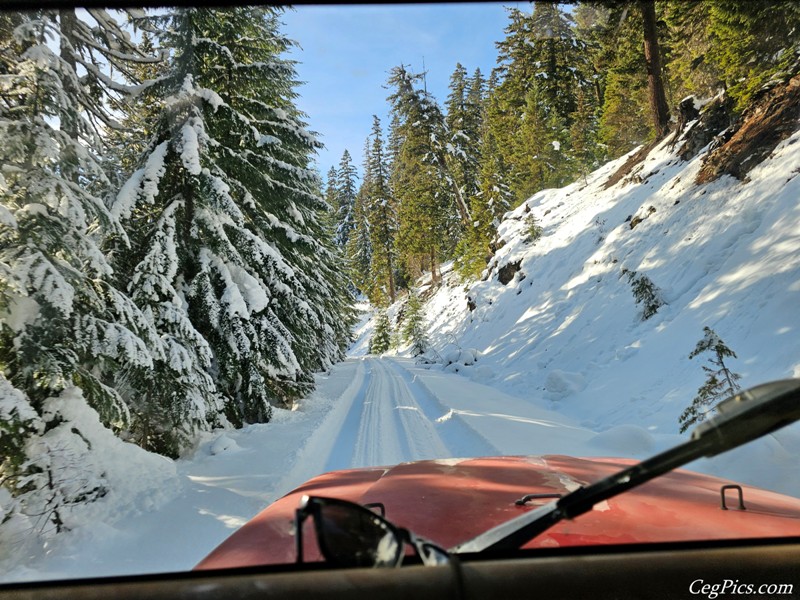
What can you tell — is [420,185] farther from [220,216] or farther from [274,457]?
[274,457]

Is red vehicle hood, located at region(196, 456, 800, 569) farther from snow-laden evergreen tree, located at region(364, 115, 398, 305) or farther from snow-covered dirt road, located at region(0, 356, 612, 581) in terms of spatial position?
snow-laden evergreen tree, located at region(364, 115, 398, 305)

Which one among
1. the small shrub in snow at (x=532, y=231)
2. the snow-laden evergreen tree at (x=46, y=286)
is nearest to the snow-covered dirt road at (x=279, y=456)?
the snow-laden evergreen tree at (x=46, y=286)

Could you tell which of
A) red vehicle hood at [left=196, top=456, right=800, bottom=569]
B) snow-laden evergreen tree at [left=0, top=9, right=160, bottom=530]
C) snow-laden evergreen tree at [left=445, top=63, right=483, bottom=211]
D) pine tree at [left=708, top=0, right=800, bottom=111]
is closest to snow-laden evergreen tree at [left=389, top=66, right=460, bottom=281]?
snow-laden evergreen tree at [left=445, top=63, right=483, bottom=211]

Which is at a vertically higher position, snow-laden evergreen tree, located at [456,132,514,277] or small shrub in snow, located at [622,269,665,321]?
snow-laden evergreen tree, located at [456,132,514,277]

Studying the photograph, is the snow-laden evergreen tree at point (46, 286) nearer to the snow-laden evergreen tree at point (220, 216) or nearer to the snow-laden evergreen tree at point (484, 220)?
the snow-laden evergreen tree at point (220, 216)

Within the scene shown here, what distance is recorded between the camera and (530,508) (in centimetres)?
173

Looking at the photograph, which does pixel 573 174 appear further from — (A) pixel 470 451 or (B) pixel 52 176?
(B) pixel 52 176

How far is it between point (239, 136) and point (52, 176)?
22.1 feet

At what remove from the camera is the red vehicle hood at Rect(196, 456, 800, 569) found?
1.38 metres

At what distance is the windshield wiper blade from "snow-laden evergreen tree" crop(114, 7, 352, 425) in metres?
6.67

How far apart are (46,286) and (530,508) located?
4913mm

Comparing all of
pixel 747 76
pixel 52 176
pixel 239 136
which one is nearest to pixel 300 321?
pixel 239 136

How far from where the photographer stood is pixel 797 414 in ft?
3.81

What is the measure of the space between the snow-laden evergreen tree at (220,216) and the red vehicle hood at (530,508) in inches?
222
